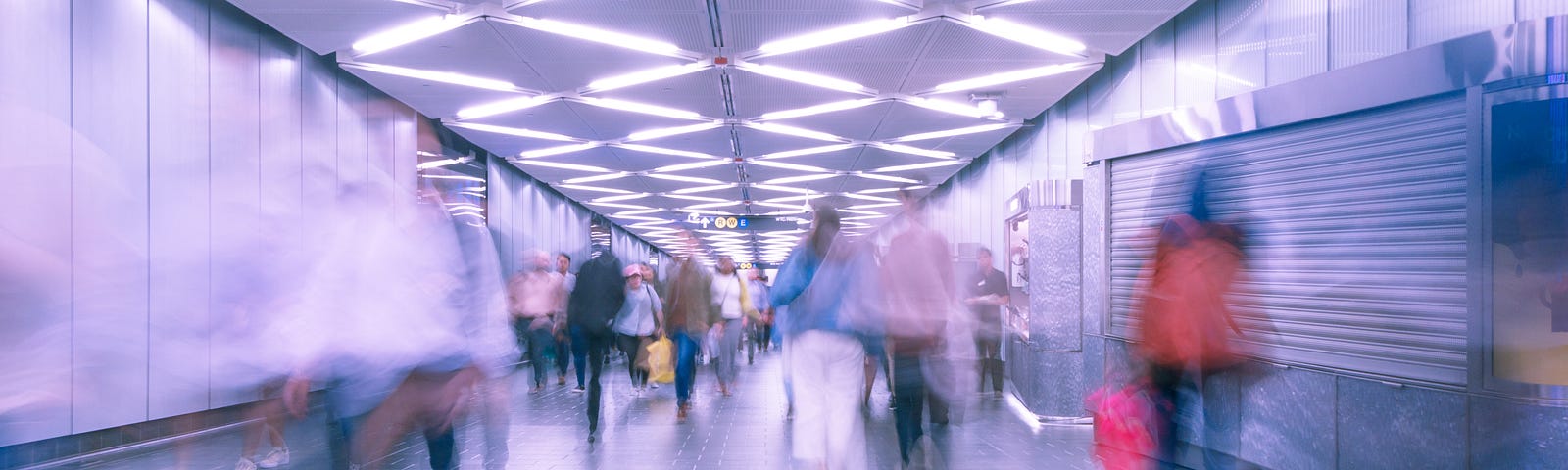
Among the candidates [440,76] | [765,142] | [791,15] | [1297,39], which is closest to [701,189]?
[765,142]

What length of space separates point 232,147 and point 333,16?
1.91 m

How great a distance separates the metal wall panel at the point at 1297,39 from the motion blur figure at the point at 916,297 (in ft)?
10.5

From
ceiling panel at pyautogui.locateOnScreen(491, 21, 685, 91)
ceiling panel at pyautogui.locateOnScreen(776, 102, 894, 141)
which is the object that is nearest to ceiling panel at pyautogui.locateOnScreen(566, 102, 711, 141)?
ceiling panel at pyautogui.locateOnScreen(491, 21, 685, 91)

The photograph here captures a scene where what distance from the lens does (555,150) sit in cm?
1591

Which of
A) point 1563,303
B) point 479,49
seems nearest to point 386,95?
point 479,49

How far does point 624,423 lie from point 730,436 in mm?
1346

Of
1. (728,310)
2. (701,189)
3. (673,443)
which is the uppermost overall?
(701,189)

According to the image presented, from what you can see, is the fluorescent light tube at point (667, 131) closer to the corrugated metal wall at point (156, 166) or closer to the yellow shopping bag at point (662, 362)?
the yellow shopping bag at point (662, 362)

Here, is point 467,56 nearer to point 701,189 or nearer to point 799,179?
point 799,179

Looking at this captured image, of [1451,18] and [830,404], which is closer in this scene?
[830,404]

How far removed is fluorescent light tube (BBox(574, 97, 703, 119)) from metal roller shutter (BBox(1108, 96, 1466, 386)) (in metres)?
7.15

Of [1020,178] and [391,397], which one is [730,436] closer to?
[391,397]

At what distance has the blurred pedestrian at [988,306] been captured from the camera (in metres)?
10.1

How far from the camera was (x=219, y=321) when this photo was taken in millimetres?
5699
